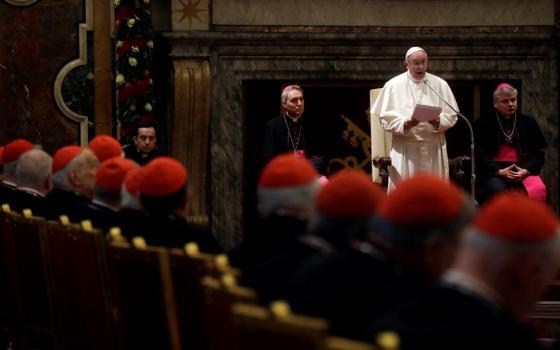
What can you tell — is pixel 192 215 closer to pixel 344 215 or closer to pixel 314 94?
pixel 314 94

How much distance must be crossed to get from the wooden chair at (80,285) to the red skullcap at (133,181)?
40cm

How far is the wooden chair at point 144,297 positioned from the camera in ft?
12.6

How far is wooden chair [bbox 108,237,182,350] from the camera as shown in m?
3.83

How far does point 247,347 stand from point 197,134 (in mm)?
8428

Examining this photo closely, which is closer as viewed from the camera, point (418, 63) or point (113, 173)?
point (113, 173)

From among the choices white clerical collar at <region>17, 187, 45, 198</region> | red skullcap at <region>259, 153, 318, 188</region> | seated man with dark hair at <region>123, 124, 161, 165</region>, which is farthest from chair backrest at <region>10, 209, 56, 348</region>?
seated man with dark hair at <region>123, 124, 161, 165</region>

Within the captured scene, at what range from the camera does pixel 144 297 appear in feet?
13.0

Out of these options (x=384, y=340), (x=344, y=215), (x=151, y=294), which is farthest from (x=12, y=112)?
(x=384, y=340)

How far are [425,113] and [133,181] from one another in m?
3.98

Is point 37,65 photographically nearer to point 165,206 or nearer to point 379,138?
point 379,138

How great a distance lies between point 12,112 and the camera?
11.1 m

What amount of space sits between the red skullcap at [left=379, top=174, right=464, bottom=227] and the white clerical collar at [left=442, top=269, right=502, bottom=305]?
245 millimetres

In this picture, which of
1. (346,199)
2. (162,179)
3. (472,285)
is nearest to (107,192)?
(162,179)

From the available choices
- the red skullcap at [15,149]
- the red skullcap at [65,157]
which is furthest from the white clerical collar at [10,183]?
the red skullcap at [65,157]
